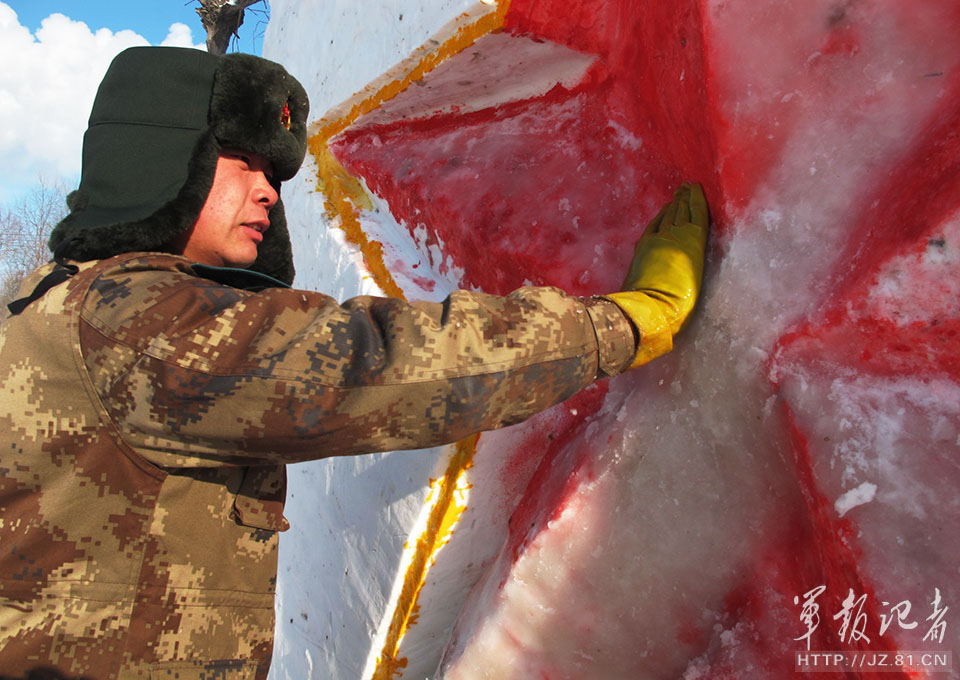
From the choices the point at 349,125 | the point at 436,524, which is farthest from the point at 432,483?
the point at 349,125

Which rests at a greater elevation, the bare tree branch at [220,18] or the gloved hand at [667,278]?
the bare tree branch at [220,18]

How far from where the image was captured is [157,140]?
1210mm

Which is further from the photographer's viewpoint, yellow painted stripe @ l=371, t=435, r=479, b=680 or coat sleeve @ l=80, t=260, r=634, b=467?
yellow painted stripe @ l=371, t=435, r=479, b=680

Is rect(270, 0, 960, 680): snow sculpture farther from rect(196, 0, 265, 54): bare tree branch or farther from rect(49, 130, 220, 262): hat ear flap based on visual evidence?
rect(196, 0, 265, 54): bare tree branch

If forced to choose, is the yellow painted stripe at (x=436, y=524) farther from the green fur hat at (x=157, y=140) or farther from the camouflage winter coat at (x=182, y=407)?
the green fur hat at (x=157, y=140)

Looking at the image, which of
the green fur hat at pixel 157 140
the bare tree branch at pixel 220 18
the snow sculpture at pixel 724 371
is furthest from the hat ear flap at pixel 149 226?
the bare tree branch at pixel 220 18

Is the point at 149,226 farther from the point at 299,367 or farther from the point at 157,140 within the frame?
the point at 299,367

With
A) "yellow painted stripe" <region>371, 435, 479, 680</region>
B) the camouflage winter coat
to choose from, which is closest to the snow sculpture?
"yellow painted stripe" <region>371, 435, 479, 680</region>

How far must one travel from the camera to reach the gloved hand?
1.17 m

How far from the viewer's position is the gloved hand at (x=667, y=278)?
1172 mm

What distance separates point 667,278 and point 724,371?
185 millimetres

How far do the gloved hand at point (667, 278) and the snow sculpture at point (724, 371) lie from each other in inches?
1.6

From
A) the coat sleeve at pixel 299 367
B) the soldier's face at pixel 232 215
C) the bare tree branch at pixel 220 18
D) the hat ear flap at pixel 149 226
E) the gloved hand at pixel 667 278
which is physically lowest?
the gloved hand at pixel 667 278

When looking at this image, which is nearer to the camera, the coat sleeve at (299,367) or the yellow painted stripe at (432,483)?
the coat sleeve at (299,367)
